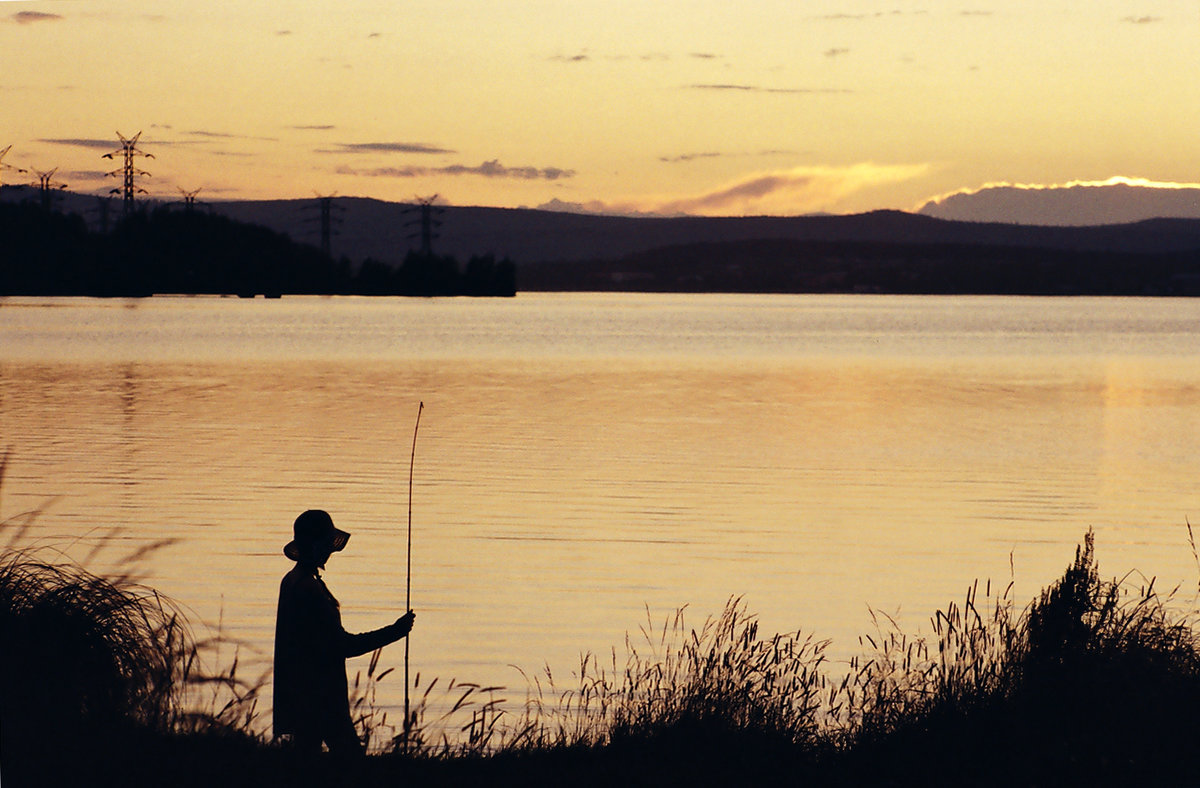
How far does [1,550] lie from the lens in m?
17.1

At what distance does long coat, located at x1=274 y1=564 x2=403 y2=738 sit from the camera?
8531 millimetres

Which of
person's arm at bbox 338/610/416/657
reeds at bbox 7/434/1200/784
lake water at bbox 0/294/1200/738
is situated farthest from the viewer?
lake water at bbox 0/294/1200/738

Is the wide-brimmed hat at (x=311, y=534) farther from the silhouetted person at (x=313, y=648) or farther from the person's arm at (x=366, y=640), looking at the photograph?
the person's arm at (x=366, y=640)

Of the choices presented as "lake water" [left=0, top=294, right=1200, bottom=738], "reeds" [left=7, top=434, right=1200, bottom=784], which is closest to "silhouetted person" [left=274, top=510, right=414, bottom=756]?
"reeds" [left=7, top=434, right=1200, bottom=784]

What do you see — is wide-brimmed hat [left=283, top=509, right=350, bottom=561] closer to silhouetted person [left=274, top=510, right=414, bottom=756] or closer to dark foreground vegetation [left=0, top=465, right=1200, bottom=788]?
silhouetted person [left=274, top=510, right=414, bottom=756]

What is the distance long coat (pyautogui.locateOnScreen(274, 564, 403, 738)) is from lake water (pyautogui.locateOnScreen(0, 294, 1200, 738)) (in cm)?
343

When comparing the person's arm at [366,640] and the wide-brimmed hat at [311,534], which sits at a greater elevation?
the wide-brimmed hat at [311,534]

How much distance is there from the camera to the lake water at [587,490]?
57.3ft

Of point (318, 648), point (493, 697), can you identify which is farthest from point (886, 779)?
point (493, 697)

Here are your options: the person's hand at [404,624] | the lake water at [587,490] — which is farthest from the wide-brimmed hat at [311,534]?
the lake water at [587,490]

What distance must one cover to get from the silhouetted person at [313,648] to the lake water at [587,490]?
3.42 metres

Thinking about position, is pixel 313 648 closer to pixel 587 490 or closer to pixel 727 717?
pixel 727 717

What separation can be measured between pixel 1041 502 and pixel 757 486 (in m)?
5.19

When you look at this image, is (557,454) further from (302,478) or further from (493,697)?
(493,697)
